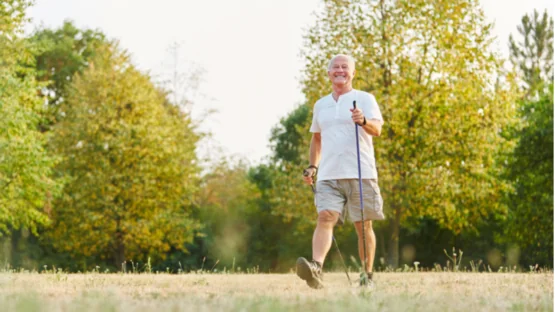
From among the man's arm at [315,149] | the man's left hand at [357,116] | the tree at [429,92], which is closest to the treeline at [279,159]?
the tree at [429,92]

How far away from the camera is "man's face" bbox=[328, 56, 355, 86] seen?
745cm

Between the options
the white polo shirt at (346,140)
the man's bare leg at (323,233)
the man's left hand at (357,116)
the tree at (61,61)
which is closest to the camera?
the man's left hand at (357,116)

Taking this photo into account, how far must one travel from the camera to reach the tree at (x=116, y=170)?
28.5 metres

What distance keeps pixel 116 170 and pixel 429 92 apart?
43.3ft

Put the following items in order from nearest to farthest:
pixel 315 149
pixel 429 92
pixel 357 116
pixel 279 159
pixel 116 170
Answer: pixel 357 116, pixel 315 149, pixel 429 92, pixel 116 170, pixel 279 159

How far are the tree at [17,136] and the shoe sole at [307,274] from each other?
16.4m

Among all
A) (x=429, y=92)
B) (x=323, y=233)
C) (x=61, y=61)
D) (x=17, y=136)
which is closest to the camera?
(x=323, y=233)

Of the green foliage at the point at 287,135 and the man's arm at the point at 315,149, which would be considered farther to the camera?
the green foliage at the point at 287,135

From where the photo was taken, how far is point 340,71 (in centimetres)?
745

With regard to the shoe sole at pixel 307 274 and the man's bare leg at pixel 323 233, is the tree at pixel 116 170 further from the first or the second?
the shoe sole at pixel 307 274

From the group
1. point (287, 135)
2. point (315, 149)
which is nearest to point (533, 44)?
point (287, 135)

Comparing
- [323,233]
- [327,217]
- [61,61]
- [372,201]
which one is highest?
[61,61]

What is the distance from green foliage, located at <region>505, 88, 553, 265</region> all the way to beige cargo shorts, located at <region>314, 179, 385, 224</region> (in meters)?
20.6

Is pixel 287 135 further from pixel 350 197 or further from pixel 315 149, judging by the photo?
pixel 350 197
